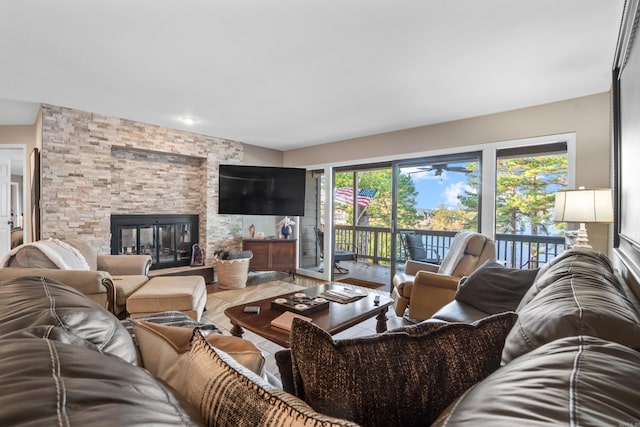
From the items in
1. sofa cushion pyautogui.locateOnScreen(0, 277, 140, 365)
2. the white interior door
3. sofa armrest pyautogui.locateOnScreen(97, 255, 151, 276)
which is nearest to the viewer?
sofa cushion pyautogui.locateOnScreen(0, 277, 140, 365)

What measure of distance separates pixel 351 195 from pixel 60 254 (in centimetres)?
427

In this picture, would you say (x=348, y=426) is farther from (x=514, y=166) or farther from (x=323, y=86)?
(x=514, y=166)

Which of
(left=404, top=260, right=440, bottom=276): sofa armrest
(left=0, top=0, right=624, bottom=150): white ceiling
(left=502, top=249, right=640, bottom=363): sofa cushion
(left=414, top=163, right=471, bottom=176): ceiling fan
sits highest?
(left=0, top=0, right=624, bottom=150): white ceiling

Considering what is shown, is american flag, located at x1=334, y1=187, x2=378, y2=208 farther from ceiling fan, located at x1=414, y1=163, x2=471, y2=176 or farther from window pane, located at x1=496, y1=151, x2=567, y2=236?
window pane, located at x1=496, y1=151, x2=567, y2=236

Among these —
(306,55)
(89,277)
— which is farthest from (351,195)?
(89,277)

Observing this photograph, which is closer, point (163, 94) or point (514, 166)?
point (163, 94)

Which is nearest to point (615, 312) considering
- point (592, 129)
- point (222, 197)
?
point (592, 129)

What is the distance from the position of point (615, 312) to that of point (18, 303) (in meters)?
1.62

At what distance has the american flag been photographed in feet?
17.4

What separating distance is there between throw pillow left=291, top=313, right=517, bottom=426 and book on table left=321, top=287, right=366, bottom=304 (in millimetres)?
1769

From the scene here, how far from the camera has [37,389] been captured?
367 mm

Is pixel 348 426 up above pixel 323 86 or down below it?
below

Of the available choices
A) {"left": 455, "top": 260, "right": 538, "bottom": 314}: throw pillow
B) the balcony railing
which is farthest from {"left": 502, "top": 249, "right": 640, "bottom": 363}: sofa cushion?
the balcony railing

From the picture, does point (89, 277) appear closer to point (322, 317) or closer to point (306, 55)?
point (322, 317)
